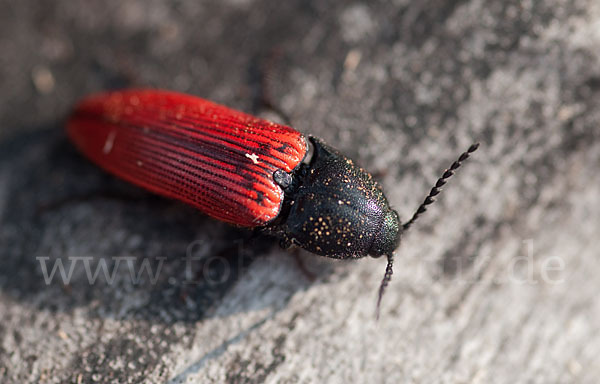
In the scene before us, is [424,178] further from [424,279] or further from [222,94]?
[222,94]

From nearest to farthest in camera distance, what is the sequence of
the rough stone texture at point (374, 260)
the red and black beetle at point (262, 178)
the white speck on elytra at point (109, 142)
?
the rough stone texture at point (374, 260), the red and black beetle at point (262, 178), the white speck on elytra at point (109, 142)

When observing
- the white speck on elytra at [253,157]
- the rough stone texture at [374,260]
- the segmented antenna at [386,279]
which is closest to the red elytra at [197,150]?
the white speck on elytra at [253,157]

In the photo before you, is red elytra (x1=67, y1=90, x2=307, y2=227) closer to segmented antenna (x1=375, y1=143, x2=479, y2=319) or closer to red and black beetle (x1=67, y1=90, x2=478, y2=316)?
red and black beetle (x1=67, y1=90, x2=478, y2=316)

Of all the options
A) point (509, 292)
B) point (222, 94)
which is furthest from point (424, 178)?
point (222, 94)

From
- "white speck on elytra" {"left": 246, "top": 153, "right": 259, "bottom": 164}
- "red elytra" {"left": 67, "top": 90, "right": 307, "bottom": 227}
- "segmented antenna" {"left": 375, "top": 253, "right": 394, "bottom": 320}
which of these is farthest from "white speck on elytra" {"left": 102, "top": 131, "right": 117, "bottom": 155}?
"segmented antenna" {"left": 375, "top": 253, "right": 394, "bottom": 320}

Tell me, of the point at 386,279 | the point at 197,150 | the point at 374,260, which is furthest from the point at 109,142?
the point at 386,279

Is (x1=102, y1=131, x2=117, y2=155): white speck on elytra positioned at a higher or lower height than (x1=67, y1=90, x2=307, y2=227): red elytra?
lower

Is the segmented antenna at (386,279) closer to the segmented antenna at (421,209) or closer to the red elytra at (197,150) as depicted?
the segmented antenna at (421,209)
